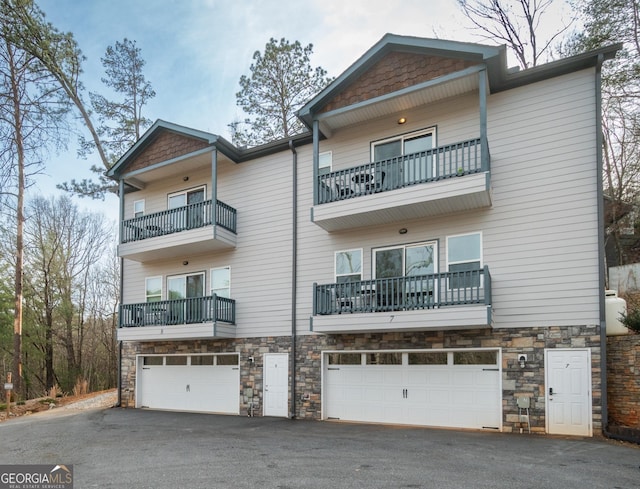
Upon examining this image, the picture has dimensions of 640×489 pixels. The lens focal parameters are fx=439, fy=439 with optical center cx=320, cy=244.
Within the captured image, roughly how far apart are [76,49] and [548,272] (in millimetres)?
19797

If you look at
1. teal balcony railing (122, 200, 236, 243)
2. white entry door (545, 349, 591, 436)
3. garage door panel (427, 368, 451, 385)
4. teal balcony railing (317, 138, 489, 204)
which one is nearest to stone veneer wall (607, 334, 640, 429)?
white entry door (545, 349, 591, 436)

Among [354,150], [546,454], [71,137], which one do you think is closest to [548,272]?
[546,454]

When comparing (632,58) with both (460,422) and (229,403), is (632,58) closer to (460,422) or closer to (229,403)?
(460,422)

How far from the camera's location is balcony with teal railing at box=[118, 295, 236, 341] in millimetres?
12336

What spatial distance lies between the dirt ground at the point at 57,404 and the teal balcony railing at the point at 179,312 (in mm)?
3709

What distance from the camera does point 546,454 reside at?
7113 millimetres

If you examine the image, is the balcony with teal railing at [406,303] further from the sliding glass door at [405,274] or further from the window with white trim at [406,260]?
the window with white trim at [406,260]

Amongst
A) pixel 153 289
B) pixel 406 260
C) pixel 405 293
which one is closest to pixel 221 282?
pixel 153 289

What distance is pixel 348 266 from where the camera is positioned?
11508 mm

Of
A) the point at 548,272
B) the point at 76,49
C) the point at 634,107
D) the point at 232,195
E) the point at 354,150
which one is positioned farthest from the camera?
the point at 76,49

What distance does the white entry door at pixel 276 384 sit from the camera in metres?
11.9

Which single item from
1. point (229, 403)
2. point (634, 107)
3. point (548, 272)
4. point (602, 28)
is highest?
point (602, 28)

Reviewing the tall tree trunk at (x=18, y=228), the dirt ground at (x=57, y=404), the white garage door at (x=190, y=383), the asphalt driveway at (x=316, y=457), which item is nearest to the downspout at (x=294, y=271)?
the asphalt driveway at (x=316, y=457)

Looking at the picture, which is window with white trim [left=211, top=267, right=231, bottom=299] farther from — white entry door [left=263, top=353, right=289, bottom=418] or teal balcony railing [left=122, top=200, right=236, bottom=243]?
white entry door [left=263, top=353, right=289, bottom=418]
